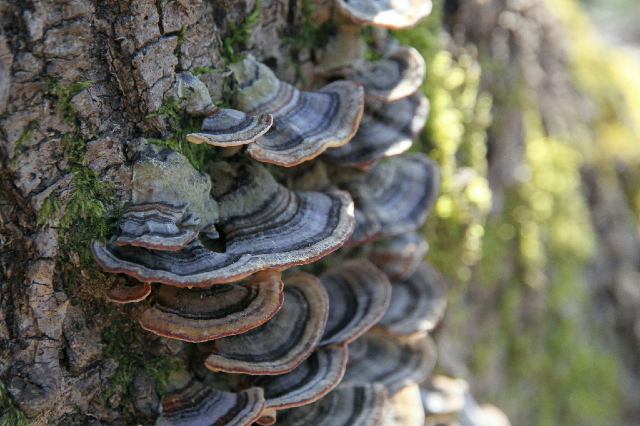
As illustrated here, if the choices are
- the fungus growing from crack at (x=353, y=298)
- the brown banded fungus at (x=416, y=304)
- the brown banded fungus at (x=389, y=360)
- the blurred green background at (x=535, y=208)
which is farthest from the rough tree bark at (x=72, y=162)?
the blurred green background at (x=535, y=208)

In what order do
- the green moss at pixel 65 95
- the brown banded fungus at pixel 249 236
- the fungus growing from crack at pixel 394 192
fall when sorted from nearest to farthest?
the brown banded fungus at pixel 249 236, the green moss at pixel 65 95, the fungus growing from crack at pixel 394 192

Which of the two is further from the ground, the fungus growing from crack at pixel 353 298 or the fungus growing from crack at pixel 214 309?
the fungus growing from crack at pixel 214 309

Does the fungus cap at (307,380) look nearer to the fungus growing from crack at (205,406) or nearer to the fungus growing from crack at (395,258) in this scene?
the fungus growing from crack at (205,406)

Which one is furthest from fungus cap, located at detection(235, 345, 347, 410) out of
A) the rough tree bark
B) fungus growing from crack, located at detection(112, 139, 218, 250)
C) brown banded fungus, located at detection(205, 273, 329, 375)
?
fungus growing from crack, located at detection(112, 139, 218, 250)

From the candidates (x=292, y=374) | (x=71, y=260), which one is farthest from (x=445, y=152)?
(x=71, y=260)

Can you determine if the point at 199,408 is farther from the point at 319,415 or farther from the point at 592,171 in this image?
the point at 592,171
